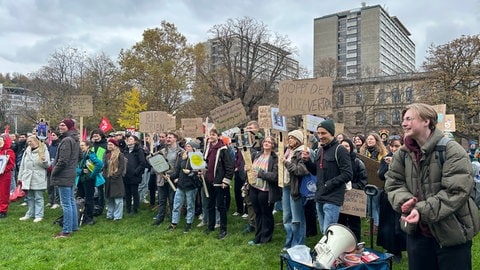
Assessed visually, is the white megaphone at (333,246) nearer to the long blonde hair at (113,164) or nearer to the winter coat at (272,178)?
the winter coat at (272,178)

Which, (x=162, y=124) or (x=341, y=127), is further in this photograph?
(x=341, y=127)

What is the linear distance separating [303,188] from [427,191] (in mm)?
3087

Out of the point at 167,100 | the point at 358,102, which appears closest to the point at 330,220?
the point at 167,100

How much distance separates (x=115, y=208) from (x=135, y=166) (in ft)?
3.40

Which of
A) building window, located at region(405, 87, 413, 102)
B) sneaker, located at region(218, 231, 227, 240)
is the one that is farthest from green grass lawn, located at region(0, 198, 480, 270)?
building window, located at region(405, 87, 413, 102)

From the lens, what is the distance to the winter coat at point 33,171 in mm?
8617

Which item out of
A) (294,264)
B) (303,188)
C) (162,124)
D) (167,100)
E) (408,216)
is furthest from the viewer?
(167,100)

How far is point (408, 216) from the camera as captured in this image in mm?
3016

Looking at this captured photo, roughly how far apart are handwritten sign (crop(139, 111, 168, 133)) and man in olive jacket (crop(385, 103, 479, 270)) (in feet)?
24.9

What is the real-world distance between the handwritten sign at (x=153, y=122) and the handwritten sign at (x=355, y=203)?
5.72 m

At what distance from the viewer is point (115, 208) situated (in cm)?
902

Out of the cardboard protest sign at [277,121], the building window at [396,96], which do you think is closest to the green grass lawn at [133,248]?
the cardboard protest sign at [277,121]

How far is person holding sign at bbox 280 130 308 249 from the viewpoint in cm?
595

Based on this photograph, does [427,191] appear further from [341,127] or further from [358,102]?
[358,102]
